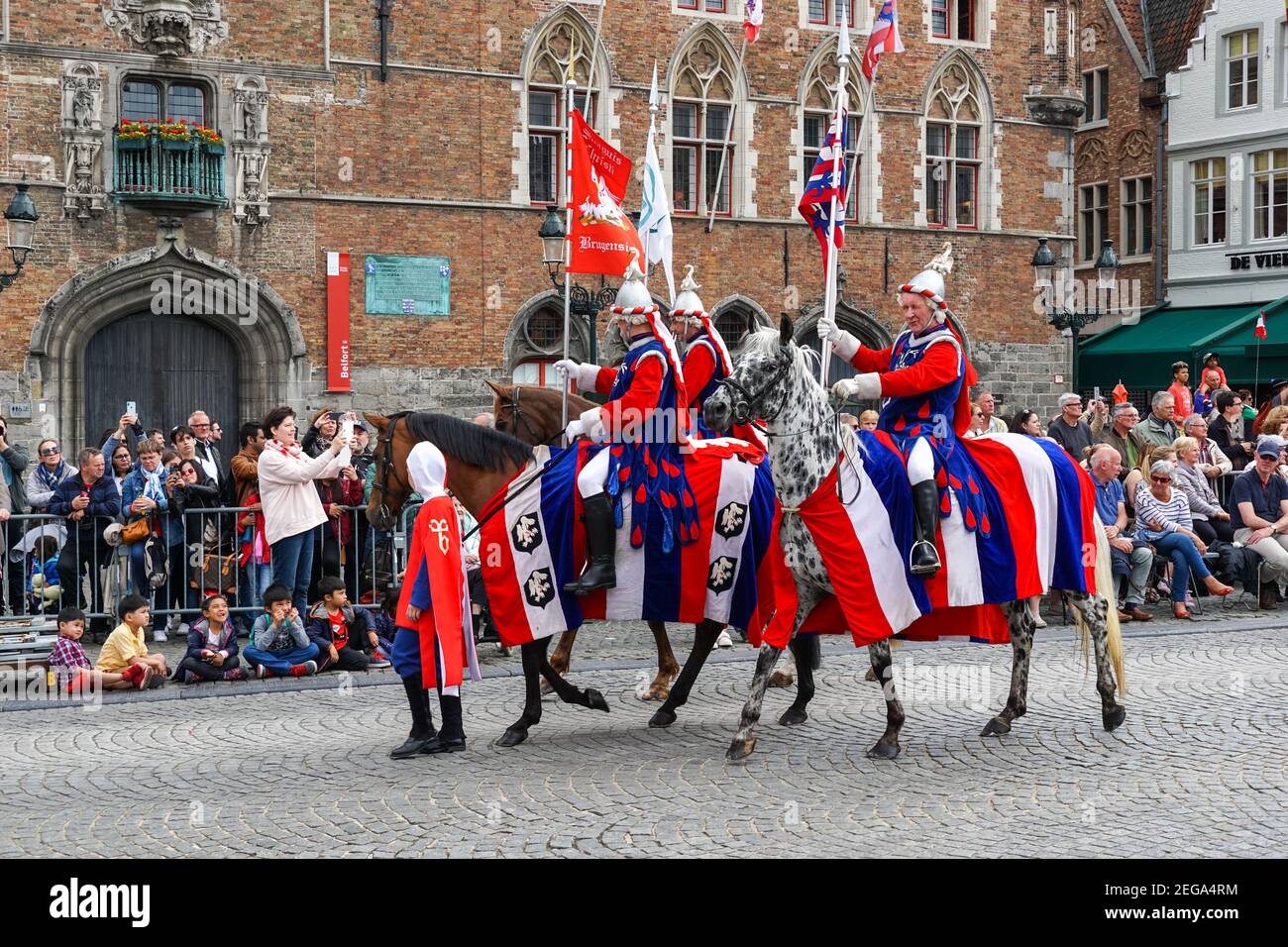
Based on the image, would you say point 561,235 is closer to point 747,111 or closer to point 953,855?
point 747,111

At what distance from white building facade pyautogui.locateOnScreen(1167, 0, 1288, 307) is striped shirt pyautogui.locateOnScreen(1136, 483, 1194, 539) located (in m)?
21.6

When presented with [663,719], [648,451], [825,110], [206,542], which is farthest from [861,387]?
[825,110]

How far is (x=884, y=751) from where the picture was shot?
8117mm

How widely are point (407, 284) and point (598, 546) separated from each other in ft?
56.2

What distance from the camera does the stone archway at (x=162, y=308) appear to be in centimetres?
2309

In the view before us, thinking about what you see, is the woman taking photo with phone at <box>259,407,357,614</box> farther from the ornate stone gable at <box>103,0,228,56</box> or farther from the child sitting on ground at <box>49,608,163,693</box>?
the ornate stone gable at <box>103,0,228,56</box>

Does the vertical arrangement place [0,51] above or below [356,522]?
above

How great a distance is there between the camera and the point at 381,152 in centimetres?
2492

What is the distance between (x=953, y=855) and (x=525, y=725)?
3144mm

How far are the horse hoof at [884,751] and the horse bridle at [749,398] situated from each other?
1806 millimetres

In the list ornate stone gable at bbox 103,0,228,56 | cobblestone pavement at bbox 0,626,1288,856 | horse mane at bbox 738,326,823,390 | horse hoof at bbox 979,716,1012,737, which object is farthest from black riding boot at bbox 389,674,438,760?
ornate stone gable at bbox 103,0,228,56

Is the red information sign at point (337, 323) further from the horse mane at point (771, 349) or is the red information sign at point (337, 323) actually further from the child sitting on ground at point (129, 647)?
the horse mane at point (771, 349)

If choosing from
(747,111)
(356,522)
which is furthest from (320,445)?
(747,111)
